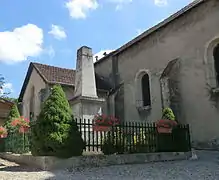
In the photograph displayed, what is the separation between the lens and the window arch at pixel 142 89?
18.0m

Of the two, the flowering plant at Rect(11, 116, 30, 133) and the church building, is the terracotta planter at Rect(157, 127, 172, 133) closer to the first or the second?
the church building

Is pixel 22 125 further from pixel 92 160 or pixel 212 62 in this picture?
pixel 212 62

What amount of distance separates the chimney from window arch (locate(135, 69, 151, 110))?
7526mm

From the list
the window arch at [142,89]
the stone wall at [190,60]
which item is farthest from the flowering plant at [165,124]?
the window arch at [142,89]

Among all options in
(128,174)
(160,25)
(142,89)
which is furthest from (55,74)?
(128,174)

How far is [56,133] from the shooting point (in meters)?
7.34

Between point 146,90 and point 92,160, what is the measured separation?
11.2 m

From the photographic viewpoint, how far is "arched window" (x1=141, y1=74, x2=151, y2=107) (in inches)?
709

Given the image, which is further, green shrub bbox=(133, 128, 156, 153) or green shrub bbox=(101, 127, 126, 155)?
green shrub bbox=(133, 128, 156, 153)

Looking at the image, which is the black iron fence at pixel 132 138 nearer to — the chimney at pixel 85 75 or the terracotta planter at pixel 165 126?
the terracotta planter at pixel 165 126

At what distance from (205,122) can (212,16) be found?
545 cm

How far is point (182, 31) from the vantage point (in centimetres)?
1533

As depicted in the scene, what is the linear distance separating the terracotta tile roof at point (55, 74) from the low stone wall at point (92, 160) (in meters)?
10.2

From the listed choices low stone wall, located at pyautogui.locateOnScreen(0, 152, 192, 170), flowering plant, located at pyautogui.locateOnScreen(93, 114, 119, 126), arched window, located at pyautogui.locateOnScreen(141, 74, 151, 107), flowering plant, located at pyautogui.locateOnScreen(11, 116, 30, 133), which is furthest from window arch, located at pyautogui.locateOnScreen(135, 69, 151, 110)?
flowering plant, located at pyautogui.locateOnScreen(93, 114, 119, 126)
